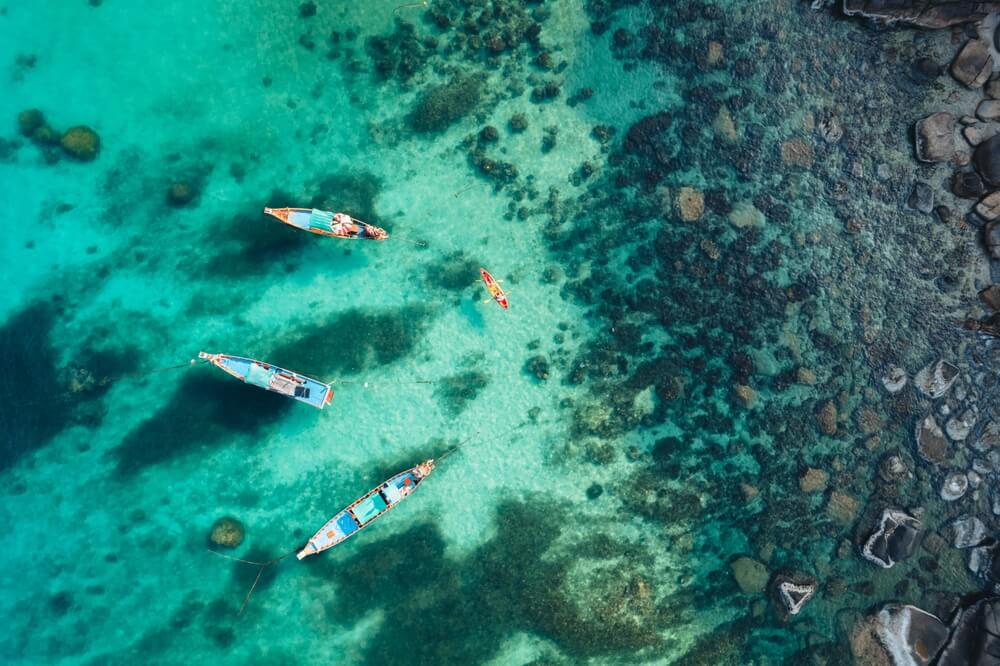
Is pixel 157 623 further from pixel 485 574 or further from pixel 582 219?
pixel 582 219

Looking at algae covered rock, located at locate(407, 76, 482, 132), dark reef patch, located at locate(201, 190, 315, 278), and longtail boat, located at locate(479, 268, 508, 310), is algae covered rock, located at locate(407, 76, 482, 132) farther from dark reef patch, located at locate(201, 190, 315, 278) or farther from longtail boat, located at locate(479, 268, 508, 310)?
dark reef patch, located at locate(201, 190, 315, 278)

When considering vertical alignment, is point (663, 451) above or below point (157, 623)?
above

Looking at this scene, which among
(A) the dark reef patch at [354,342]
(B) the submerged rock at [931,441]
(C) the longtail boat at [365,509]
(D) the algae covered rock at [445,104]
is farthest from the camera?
(D) the algae covered rock at [445,104]

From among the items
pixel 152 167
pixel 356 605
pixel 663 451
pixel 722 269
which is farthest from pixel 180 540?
pixel 722 269

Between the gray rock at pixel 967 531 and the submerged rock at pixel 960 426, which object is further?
the submerged rock at pixel 960 426

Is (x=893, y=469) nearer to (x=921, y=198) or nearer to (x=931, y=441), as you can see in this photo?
(x=931, y=441)

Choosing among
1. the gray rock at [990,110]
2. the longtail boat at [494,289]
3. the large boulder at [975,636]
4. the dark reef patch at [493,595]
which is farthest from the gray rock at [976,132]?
the dark reef patch at [493,595]

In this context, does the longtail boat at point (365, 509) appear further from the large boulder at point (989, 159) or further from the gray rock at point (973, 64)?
the gray rock at point (973, 64)
